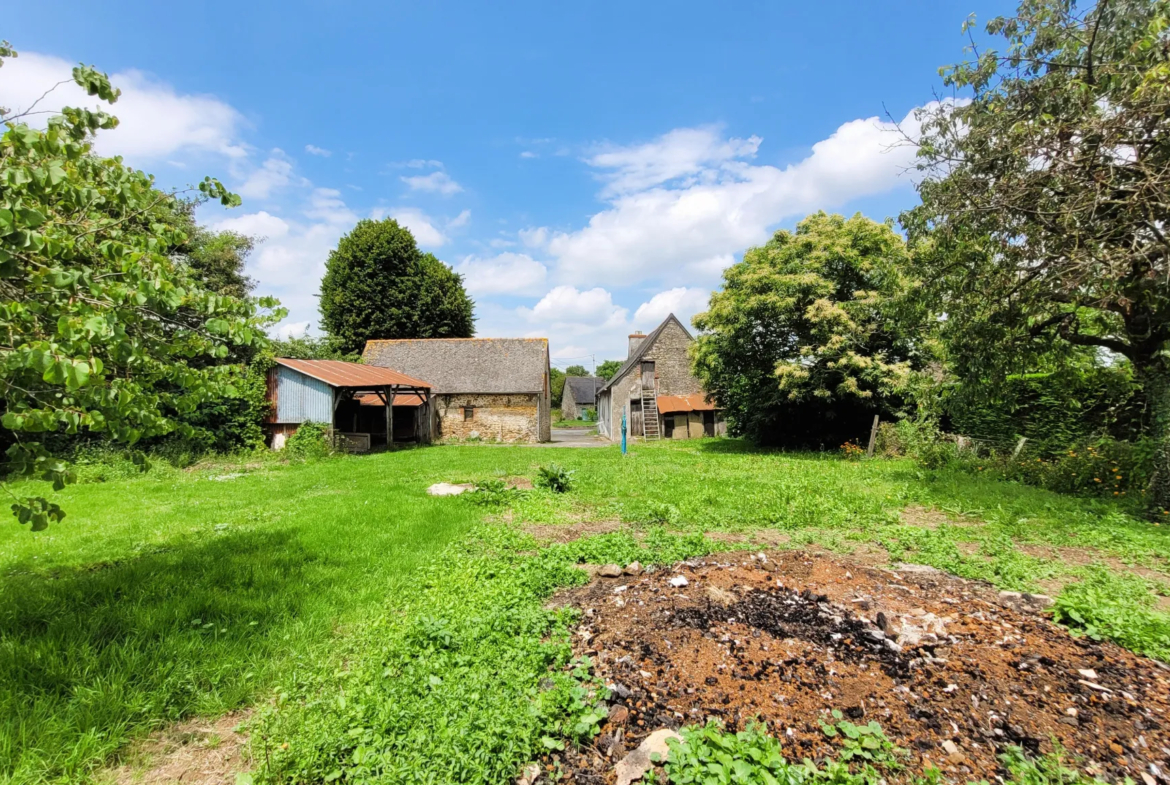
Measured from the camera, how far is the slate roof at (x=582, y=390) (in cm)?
6141

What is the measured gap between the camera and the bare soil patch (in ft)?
7.89

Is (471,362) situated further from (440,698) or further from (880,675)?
(880,675)

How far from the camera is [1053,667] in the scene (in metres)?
2.93

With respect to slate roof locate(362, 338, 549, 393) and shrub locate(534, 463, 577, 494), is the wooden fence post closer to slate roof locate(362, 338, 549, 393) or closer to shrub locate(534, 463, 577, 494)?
shrub locate(534, 463, 577, 494)

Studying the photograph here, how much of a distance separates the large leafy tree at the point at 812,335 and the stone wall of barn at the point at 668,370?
8.08 metres

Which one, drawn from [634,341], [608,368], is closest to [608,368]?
[608,368]

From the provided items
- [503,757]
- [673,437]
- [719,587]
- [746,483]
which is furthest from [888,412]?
[503,757]

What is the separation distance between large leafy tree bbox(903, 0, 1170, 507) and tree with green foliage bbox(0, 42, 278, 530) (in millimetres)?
9343

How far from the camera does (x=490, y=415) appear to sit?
25078 millimetres

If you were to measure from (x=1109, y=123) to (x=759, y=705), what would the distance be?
26.8ft

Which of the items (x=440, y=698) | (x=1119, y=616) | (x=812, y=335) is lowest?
(x=440, y=698)

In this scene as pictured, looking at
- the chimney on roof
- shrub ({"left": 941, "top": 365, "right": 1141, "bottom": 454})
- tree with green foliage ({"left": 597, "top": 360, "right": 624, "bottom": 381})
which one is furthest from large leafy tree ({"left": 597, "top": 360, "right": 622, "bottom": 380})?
shrub ({"left": 941, "top": 365, "right": 1141, "bottom": 454})

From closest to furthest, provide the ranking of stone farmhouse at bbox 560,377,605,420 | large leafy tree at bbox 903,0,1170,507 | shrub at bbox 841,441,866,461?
large leafy tree at bbox 903,0,1170,507 → shrub at bbox 841,441,866,461 → stone farmhouse at bbox 560,377,605,420

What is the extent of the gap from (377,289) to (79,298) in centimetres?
3059
